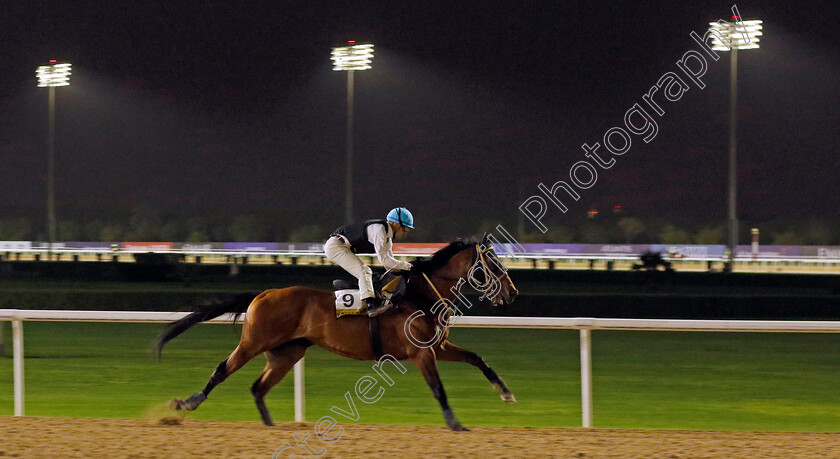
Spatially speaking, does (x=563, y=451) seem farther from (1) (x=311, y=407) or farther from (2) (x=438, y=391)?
(1) (x=311, y=407)

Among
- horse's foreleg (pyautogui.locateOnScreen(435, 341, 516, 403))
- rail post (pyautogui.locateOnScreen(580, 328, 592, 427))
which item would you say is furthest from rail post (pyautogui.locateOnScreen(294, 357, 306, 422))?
rail post (pyautogui.locateOnScreen(580, 328, 592, 427))

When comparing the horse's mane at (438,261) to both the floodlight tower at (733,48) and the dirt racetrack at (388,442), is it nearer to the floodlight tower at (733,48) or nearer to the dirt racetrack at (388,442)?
the dirt racetrack at (388,442)

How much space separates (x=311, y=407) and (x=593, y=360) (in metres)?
3.21

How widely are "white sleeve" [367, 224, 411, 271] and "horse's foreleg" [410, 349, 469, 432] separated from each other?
446 mm

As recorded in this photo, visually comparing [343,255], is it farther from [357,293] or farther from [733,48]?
[733,48]

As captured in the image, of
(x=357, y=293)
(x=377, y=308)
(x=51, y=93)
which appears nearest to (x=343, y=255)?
(x=357, y=293)

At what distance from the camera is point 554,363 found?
796 centimetres

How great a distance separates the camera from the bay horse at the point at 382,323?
4.56m

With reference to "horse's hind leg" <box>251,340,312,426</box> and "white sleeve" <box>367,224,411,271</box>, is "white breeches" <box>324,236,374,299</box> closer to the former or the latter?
"white sleeve" <box>367,224,411,271</box>

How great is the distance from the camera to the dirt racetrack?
3.96 metres

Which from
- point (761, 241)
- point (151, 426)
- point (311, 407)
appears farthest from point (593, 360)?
point (761, 241)

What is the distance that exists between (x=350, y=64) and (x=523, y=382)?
1307cm

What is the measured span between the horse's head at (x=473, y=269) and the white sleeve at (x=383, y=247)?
0.12 meters

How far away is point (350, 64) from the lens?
1891 centimetres
